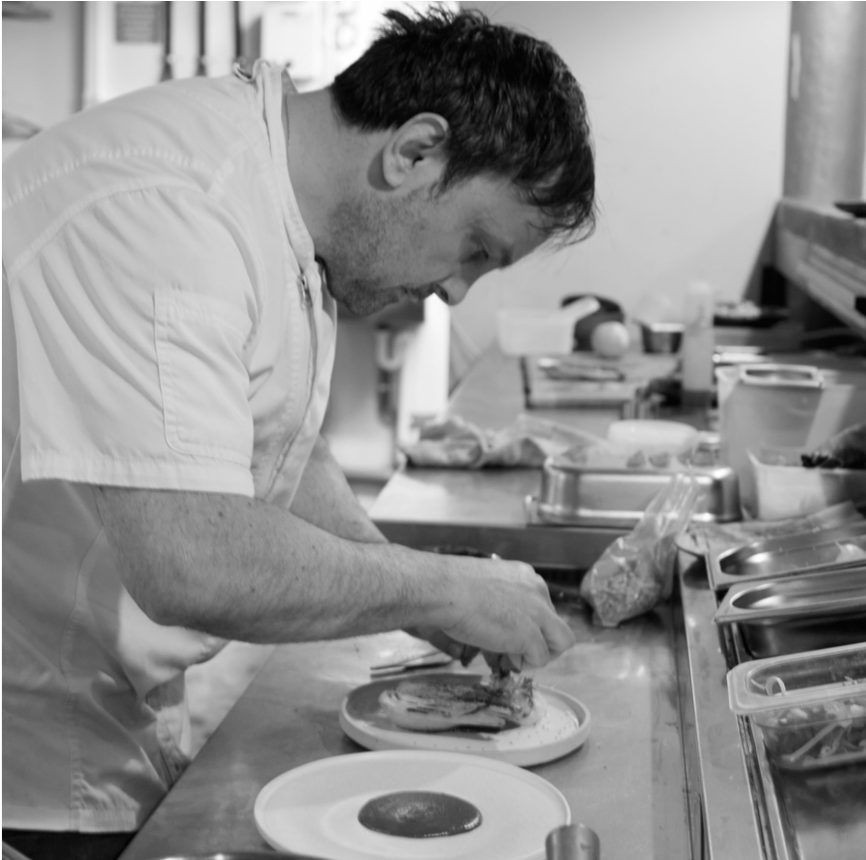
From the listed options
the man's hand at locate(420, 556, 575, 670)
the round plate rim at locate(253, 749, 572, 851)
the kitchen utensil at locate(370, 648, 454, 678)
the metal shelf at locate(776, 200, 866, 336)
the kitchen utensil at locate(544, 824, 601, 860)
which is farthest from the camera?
the metal shelf at locate(776, 200, 866, 336)

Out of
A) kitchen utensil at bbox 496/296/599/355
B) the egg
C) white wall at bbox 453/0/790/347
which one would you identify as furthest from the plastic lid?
white wall at bbox 453/0/790/347

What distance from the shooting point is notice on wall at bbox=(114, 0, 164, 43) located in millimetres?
5621

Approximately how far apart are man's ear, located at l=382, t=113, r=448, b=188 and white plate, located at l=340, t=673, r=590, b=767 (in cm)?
68

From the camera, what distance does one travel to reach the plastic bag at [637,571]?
6.29 ft

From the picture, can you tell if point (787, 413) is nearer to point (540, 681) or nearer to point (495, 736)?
point (540, 681)

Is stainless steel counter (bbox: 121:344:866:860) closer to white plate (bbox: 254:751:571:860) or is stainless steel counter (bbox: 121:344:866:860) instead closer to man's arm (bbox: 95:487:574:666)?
white plate (bbox: 254:751:571:860)

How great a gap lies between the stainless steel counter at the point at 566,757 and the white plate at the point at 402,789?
49 mm

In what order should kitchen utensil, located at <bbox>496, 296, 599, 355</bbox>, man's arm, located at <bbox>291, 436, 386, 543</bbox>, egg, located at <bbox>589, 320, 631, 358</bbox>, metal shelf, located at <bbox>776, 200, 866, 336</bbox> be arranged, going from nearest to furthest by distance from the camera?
man's arm, located at <bbox>291, 436, 386, 543</bbox> → metal shelf, located at <bbox>776, 200, 866, 336</bbox> → egg, located at <bbox>589, 320, 631, 358</bbox> → kitchen utensil, located at <bbox>496, 296, 599, 355</bbox>

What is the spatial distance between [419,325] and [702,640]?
446 centimetres

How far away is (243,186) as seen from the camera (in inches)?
52.9

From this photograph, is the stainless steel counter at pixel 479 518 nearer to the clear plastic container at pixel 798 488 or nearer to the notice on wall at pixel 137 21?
the clear plastic container at pixel 798 488

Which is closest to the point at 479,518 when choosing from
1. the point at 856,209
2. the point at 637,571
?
the point at 637,571

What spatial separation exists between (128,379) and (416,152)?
490 mm

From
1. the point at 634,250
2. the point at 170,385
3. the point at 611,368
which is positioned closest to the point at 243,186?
the point at 170,385
